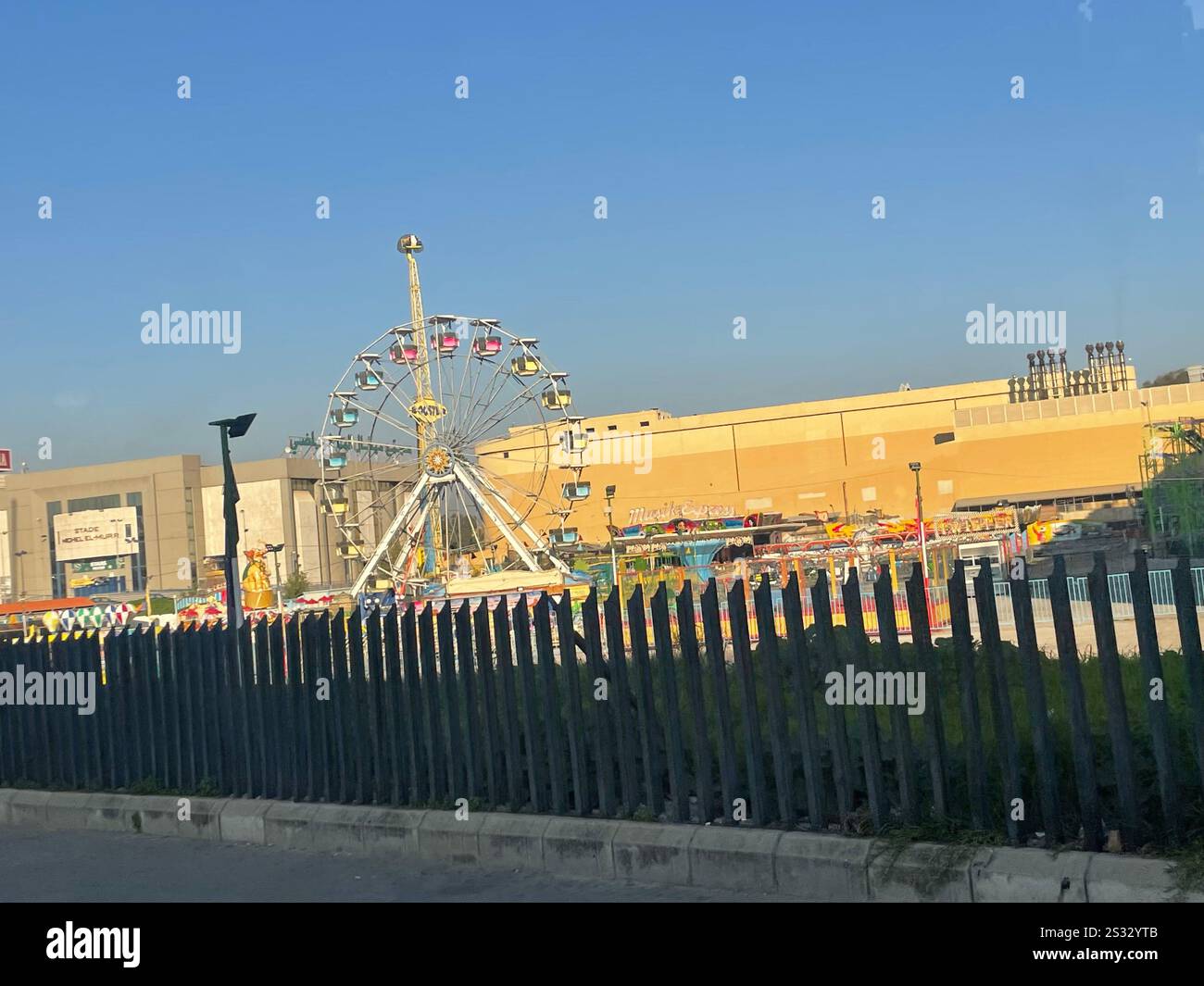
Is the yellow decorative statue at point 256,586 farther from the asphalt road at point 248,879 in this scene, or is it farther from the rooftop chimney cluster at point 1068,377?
the rooftop chimney cluster at point 1068,377

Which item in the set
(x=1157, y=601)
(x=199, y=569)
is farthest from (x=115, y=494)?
(x=1157, y=601)

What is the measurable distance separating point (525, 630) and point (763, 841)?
80.4 inches

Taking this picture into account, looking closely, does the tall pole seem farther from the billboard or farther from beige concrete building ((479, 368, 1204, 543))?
the billboard

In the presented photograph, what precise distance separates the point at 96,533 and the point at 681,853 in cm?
11853

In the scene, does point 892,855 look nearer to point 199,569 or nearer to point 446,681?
point 446,681

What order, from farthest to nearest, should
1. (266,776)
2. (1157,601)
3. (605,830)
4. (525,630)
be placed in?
(1157,601), (266,776), (525,630), (605,830)

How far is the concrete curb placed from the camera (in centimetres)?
571

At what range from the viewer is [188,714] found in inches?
407

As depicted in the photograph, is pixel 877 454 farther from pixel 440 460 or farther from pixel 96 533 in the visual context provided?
pixel 96 533

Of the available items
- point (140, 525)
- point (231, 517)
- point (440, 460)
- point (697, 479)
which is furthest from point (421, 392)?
point (140, 525)

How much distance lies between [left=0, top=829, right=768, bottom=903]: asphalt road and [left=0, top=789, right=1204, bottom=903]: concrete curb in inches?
3.7

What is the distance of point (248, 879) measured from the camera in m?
8.16

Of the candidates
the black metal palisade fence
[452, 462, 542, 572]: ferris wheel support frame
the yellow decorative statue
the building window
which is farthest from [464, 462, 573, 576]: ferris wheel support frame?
the building window
